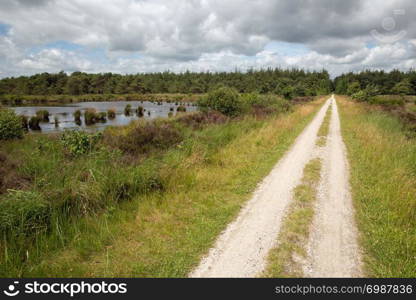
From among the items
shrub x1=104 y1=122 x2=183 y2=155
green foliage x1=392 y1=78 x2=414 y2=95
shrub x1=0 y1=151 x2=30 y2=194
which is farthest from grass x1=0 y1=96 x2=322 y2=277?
green foliage x1=392 y1=78 x2=414 y2=95

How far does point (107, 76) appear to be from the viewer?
114m

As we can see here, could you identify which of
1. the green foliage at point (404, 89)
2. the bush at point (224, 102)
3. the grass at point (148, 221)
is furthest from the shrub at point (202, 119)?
the green foliage at point (404, 89)

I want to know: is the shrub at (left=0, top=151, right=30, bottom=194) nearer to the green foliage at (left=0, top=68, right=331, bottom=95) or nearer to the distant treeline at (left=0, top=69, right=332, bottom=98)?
the distant treeline at (left=0, top=69, right=332, bottom=98)

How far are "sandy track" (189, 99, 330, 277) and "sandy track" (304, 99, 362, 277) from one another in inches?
26.7

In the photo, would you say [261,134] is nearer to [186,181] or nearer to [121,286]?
[186,181]

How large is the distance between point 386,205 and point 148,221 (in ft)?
17.8

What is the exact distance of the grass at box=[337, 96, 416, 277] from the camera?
3.32m

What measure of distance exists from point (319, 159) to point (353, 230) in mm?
4915

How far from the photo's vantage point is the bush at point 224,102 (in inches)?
743

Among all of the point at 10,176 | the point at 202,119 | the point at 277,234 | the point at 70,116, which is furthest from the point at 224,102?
the point at 70,116

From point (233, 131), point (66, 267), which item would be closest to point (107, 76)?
point (233, 131)

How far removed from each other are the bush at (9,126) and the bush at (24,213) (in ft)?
28.4

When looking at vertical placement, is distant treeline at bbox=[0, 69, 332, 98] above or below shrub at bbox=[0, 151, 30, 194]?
above

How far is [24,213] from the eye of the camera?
3.90m
